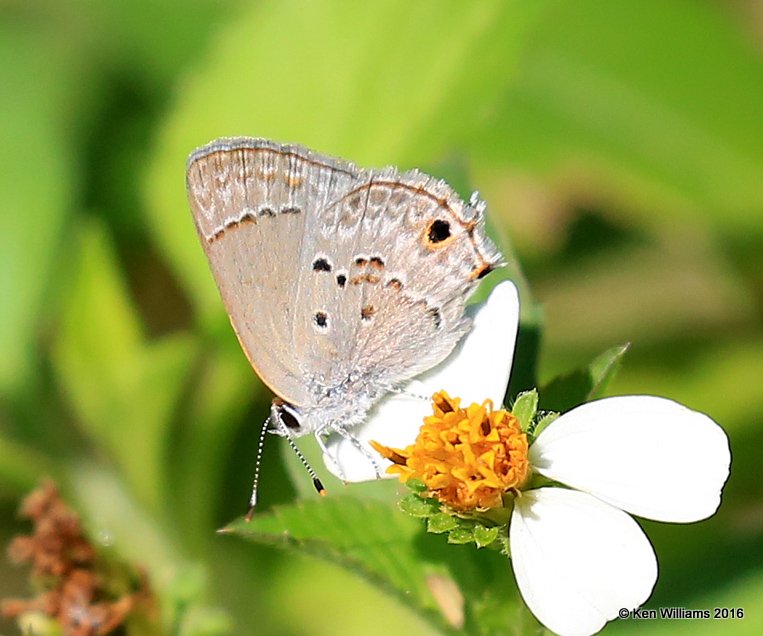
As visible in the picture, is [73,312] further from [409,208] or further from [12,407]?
[409,208]

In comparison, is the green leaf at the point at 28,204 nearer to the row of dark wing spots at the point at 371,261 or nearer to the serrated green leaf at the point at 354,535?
the row of dark wing spots at the point at 371,261

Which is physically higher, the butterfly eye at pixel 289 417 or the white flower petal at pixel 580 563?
the butterfly eye at pixel 289 417

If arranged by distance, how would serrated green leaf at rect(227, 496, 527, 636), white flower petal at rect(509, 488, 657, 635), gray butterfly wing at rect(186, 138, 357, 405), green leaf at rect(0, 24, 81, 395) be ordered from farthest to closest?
green leaf at rect(0, 24, 81, 395) < gray butterfly wing at rect(186, 138, 357, 405) < serrated green leaf at rect(227, 496, 527, 636) < white flower petal at rect(509, 488, 657, 635)

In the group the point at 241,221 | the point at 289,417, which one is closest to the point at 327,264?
the point at 241,221

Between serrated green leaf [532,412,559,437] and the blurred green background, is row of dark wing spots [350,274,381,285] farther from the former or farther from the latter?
serrated green leaf [532,412,559,437]

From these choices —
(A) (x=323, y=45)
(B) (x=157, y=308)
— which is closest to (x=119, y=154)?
(B) (x=157, y=308)

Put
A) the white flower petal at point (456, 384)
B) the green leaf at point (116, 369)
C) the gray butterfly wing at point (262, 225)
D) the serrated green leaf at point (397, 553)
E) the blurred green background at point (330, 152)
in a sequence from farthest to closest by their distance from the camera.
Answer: the blurred green background at point (330, 152) < the green leaf at point (116, 369) < the gray butterfly wing at point (262, 225) < the white flower petal at point (456, 384) < the serrated green leaf at point (397, 553)

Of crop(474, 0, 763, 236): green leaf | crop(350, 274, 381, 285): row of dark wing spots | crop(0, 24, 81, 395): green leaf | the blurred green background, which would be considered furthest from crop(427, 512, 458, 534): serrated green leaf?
crop(474, 0, 763, 236): green leaf

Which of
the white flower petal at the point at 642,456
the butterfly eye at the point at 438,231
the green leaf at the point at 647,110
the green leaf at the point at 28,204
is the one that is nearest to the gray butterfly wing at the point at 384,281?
the butterfly eye at the point at 438,231
